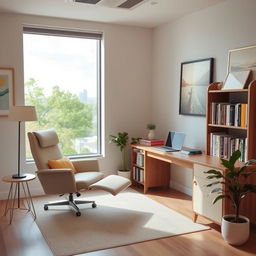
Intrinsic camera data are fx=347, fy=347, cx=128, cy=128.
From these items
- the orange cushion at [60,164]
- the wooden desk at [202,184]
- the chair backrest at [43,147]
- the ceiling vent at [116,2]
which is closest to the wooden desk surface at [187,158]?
the wooden desk at [202,184]

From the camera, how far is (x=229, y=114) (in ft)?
12.5

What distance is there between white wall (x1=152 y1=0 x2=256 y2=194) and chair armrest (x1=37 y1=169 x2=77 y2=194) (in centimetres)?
178

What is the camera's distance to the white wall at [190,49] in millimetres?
3928

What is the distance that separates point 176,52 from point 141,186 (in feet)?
6.84

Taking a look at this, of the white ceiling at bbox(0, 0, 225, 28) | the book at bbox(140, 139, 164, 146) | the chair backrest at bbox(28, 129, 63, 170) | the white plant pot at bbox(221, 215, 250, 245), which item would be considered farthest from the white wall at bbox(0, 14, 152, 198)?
the white plant pot at bbox(221, 215, 250, 245)

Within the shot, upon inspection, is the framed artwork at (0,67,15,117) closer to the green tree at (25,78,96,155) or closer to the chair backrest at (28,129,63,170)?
the green tree at (25,78,96,155)

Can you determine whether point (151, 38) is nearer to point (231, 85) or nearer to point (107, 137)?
point (107, 137)

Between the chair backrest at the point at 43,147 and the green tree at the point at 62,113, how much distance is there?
2.11 ft

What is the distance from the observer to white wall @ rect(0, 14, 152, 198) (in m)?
4.76

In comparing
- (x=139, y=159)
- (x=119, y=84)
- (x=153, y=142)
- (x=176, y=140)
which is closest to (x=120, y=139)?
(x=139, y=159)

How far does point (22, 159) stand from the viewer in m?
4.84

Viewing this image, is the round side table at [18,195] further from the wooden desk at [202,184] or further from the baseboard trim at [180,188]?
the baseboard trim at [180,188]

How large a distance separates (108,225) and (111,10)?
8.80 ft

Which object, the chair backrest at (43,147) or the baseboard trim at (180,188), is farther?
the baseboard trim at (180,188)
